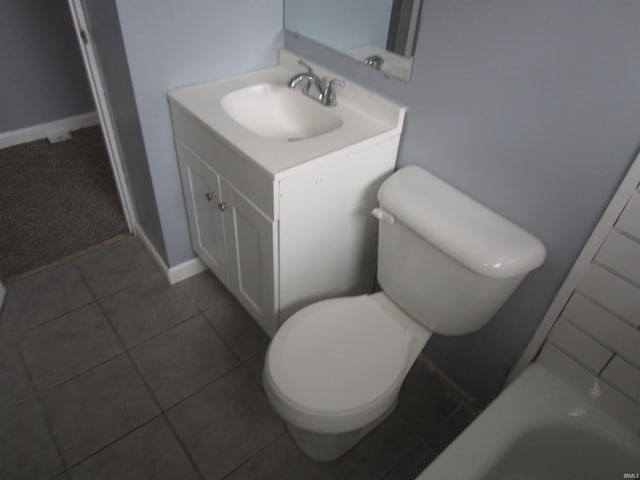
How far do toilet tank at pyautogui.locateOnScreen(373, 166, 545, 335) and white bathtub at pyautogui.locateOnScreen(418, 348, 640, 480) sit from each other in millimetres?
221

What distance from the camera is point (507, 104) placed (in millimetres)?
A: 1071

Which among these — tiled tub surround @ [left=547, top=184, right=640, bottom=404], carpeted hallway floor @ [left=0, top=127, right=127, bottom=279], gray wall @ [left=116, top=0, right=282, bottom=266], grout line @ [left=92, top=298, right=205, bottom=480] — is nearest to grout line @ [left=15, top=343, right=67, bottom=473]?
grout line @ [left=92, top=298, right=205, bottom=480]

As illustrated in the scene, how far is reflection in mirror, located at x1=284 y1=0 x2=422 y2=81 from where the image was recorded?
1.21 metres

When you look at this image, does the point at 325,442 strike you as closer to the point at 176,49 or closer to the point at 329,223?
the point at 329,223

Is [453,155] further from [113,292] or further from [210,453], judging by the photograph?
[113,292]

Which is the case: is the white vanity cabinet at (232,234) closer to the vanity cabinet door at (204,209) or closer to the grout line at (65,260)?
the vanity cabinet door at (204,209)

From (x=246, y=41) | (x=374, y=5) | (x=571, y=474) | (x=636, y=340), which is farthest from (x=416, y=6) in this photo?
(x=571, y=474)

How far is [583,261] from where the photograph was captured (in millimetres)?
1061

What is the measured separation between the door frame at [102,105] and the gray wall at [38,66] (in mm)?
999

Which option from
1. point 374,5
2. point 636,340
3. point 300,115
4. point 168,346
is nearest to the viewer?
point 636,340

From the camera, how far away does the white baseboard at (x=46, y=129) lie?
8.51 feet

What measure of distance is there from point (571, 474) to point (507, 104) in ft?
3.07

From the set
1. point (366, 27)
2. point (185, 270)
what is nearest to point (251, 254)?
point (185, 270)

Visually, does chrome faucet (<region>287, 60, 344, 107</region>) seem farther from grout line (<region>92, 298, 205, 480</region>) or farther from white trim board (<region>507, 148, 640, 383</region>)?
grout line (<region>92, 298, 205, 480</region>)
